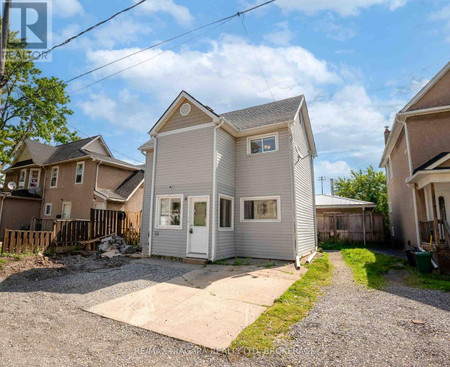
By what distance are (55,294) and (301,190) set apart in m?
9.35

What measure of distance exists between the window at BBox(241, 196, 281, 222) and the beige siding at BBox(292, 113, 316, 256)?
0.82 metres

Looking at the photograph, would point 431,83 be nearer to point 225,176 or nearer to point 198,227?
point 225,176

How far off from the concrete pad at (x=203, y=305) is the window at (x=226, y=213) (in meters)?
2.70

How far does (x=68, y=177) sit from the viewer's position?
18312 mm

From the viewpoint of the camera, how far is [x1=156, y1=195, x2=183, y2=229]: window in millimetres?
10102

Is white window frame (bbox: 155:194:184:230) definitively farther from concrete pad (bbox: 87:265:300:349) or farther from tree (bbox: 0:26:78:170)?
tree (bbox: 0:26:78:170)

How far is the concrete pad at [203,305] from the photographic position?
13.0 feet

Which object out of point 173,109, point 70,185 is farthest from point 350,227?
point 70,185

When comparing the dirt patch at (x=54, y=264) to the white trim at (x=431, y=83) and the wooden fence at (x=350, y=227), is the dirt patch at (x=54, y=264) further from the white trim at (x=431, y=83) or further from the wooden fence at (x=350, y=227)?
the white trim at (x=431, y=83)

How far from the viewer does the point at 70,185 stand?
18000 mm

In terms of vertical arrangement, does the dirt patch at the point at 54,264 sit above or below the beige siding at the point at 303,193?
below

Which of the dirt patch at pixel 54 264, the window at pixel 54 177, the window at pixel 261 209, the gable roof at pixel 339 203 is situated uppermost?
the window at pixel 54 177

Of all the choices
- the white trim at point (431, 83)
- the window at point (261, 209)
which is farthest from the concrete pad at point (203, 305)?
the white trim at point (431, 83)

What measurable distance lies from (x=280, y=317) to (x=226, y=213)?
6.11m
